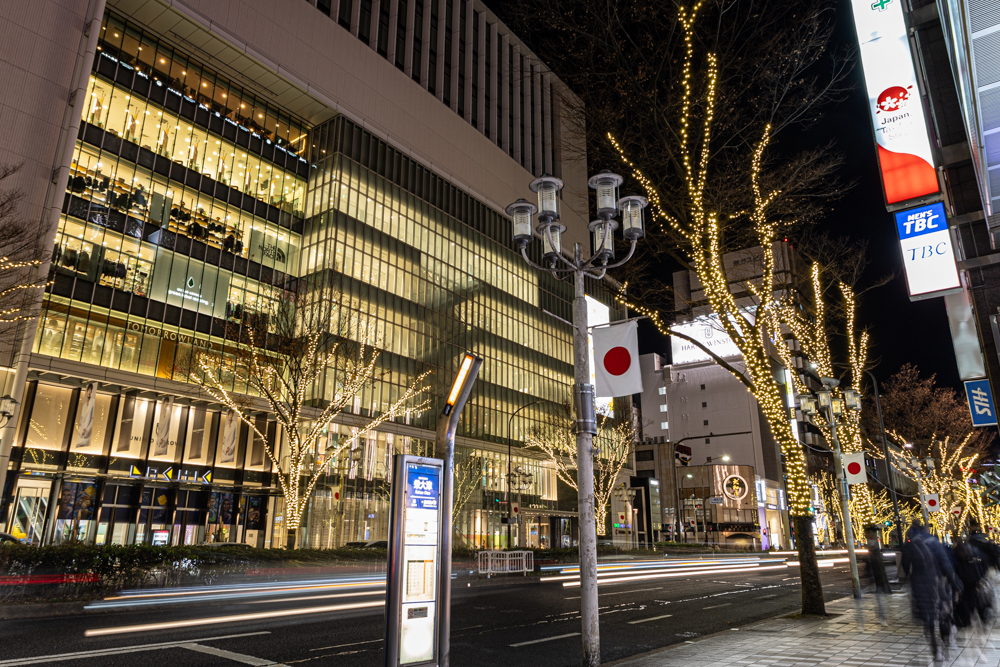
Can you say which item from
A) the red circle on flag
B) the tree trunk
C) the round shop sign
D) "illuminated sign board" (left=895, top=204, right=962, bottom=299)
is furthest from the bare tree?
the round shop sign

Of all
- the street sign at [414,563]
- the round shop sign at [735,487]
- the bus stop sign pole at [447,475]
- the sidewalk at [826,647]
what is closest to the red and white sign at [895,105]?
the sidewalk at [826,647]

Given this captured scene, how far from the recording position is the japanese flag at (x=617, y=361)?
9.09m

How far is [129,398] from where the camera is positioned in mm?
33938

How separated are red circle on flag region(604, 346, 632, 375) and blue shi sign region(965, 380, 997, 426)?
14207mm

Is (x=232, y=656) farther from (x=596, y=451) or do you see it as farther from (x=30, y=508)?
(x=596, y=451)

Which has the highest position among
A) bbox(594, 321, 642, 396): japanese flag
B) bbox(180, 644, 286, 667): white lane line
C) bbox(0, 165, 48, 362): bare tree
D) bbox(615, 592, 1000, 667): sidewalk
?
bbox(0, 165, 48, 362): bare tree

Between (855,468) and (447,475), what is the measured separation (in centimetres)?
1636

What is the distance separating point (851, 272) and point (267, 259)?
35673mm

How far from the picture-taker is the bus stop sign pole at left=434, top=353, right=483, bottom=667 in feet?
23.4

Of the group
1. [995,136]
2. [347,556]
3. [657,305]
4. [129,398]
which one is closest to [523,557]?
[347,556]

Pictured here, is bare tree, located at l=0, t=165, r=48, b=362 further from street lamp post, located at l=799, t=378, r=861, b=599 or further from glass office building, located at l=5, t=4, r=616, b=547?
street lamp post, located at l=799, t=378, r=861, b=599

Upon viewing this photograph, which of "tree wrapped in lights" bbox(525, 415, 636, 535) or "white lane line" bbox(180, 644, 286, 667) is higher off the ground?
"tree wrapped in lights" bbox(525, 415, 636, 535)

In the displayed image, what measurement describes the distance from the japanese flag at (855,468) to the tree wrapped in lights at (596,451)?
2562 cm

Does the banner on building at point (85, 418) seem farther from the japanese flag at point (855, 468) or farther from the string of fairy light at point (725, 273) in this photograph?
the japanese flag at point (855, 468)
